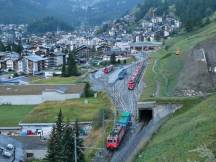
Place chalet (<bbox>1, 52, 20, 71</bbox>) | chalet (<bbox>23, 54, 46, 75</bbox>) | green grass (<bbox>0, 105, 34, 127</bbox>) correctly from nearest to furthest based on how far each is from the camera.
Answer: green grass (<bbox>0, 105, 34, 127</bbox>) → chalet (<bbox>23, 54, 46, 75</bbox>) → chalet (<bbox>1, 52, 20, 71</bbox>)

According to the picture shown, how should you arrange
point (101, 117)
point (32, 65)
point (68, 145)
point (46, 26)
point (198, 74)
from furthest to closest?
point (46, 26) → point (32, 65) → point (198, 74) → point (101, 117) → point (68, 145)

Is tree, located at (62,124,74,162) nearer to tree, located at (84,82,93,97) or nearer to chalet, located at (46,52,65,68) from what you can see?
tree, located at (84,82,93,97)

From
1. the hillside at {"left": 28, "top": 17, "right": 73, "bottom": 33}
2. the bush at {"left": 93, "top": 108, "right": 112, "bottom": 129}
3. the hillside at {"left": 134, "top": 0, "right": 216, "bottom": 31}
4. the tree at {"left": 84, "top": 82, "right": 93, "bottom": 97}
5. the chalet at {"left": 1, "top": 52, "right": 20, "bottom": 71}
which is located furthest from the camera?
the hillside at {"left": 28, "top": 17, "right": 73, "bottom": 33}

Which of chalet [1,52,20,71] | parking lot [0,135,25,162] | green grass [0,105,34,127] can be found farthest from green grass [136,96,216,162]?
chalet [1,52,20,71]

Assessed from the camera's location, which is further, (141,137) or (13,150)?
(141,137)

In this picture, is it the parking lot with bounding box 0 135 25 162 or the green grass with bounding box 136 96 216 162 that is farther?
the parking lot with bounding box 0 135 25 162

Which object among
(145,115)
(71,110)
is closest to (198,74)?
(145,115)

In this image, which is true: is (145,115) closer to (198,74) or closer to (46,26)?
(198,74)
